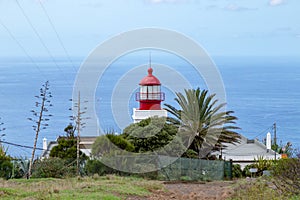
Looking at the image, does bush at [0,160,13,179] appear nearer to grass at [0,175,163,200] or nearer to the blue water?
grass at [0,175,163,200]

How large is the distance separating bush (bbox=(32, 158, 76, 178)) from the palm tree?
21.0 ft

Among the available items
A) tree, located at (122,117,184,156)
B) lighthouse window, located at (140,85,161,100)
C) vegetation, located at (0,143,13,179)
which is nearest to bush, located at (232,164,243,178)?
tree, located at (122,117,184,156)

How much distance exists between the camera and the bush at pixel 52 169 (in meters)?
18.4

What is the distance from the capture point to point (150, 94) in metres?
27.0

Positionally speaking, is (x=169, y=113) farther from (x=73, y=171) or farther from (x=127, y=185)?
(x=127, y=185)

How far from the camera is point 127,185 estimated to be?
14102 millimetres

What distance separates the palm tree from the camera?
78.1 ft

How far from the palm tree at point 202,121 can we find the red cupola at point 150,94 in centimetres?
104

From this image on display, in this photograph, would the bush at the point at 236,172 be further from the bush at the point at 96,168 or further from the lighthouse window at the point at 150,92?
the lighthouse window at the point at 150,92

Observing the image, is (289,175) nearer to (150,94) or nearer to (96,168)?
(96,168)

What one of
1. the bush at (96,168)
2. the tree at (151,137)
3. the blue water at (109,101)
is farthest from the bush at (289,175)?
the blue water at (109,101)

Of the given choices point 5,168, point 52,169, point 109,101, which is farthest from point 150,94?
point 109,101

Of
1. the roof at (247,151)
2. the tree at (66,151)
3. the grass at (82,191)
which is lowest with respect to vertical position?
the grass at (82,191)

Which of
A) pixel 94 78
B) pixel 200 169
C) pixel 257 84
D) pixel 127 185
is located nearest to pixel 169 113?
pixel 94 78
